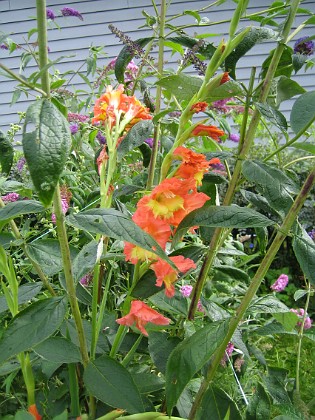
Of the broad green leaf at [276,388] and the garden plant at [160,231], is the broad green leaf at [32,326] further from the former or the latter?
the broad green leaf at [276,388]

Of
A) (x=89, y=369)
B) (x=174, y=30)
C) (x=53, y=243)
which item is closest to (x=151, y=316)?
(x=89, y=369)

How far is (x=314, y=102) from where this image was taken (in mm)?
820

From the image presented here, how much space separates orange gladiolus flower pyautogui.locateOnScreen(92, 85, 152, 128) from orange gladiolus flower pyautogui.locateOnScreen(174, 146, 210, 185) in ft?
0.67

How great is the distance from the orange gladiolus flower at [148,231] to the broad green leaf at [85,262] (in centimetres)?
8

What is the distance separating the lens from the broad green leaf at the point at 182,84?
925 millimetres

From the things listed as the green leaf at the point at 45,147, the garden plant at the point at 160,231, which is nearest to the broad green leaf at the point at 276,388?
the garden plant at the point at 160,231

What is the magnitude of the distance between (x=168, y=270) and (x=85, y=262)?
0.18m

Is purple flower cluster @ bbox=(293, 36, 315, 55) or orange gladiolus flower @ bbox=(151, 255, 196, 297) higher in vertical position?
purple flower cluster @ bbox=(293, 36, 315, 55)

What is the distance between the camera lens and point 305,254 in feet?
2.71

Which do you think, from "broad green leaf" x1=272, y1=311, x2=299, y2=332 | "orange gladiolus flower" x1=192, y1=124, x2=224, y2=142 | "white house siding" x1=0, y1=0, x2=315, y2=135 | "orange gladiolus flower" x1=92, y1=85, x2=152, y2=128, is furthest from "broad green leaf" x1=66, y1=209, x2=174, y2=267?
"white house siding" x1=0, y1=0, x2=315, y2=135

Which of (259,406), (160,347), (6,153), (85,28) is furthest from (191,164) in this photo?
(85,28)

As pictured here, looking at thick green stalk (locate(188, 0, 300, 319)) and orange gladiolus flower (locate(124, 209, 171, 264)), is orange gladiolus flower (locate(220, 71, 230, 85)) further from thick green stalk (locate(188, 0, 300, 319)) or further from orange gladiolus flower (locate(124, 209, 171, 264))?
orange gladiolus flower (locate(124, 209, 171, 264))

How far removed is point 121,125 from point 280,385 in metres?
0.61

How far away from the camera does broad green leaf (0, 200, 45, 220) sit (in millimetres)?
782
